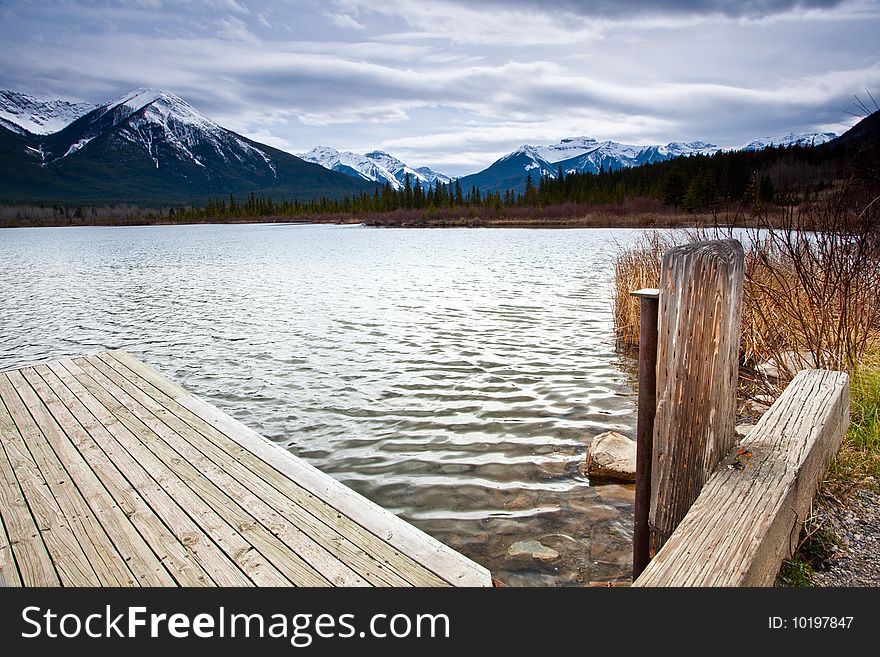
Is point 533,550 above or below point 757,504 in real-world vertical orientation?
below

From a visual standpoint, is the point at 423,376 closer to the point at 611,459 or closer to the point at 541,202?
the point at 611,459

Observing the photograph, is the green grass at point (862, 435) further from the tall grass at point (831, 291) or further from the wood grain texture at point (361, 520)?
the wood grain texture at point (361, 520)

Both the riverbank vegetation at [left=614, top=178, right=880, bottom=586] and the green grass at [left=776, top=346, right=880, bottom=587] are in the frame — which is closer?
the green grass at [left=776, top=346, right=880, bottom=587]

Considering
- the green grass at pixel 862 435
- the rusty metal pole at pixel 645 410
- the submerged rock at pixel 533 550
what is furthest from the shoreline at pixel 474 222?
the rusty metal pole at pixel 645 410

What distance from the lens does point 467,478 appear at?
16.8 ft

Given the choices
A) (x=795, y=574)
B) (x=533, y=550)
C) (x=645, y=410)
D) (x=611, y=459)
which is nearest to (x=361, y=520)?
(x=533, y=550)

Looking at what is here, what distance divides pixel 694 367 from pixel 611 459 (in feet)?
9.06

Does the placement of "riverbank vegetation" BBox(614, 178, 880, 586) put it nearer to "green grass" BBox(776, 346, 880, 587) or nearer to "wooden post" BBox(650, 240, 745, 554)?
"green grass" BBox(776, 346, 880, 587)

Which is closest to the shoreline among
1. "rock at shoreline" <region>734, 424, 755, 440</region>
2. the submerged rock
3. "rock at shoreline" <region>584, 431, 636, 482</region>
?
"rock at shoreline" <region>734, 424, 755, 440</region>

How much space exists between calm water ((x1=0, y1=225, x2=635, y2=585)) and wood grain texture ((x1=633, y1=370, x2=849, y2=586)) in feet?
4.26

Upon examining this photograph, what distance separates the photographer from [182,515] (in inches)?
132

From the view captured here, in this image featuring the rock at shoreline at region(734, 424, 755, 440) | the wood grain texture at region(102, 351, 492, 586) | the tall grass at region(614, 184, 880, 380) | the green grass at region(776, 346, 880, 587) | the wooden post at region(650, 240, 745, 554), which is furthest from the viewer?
the rock at shoreline at region(734, 424, 755, 440)

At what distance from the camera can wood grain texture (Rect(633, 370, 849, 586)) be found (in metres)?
2.17
